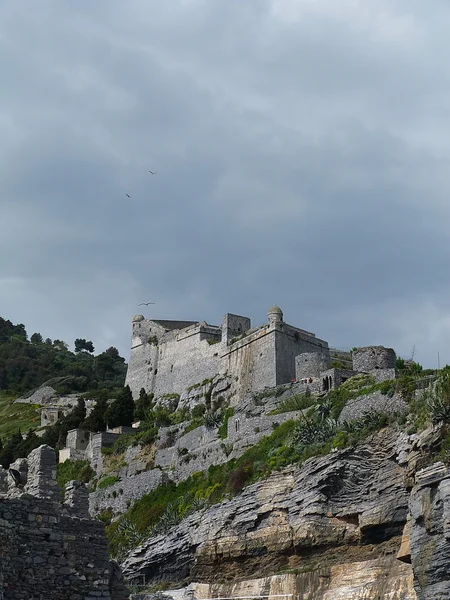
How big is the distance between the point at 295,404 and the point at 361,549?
13.5 m

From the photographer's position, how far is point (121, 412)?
5709 cm

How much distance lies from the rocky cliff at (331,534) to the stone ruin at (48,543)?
12699 millimetres

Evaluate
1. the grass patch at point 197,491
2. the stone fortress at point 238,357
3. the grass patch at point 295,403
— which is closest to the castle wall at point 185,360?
the stone fortress at point 238,357

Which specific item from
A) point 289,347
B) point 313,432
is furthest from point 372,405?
point 289,347

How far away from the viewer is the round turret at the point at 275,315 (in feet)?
179

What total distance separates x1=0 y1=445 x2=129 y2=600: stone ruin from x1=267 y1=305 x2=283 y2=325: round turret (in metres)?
39.7

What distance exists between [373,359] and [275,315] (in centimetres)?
951

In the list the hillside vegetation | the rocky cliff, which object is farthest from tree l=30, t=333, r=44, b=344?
the rocky cliff

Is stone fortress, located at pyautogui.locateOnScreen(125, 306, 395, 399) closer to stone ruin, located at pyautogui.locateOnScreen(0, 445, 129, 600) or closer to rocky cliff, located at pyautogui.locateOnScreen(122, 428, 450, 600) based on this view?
rocky cliff, located at pyautogui.locateOnScreen(122, 428, 450, 600)

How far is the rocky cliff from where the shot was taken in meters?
25.7

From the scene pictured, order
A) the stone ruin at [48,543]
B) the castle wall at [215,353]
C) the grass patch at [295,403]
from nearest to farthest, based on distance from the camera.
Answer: the stone ruin at [48,543] → the grass patch at [295,403] → the castle wall at [215,353]

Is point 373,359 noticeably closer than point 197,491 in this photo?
No

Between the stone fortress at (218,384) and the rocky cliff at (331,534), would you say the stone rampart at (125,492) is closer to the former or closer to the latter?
the stone fortress at (218,384)

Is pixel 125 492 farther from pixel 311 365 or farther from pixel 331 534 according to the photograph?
pixel 331 534
